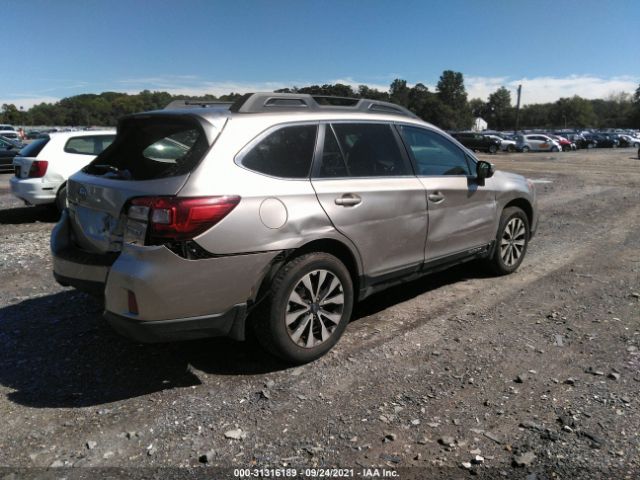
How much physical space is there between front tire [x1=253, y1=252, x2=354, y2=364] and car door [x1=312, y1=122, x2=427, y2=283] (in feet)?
0.97

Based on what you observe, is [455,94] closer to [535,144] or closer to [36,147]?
[535,144]

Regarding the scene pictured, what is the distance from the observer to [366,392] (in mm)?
3229

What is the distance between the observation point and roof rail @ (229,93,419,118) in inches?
138

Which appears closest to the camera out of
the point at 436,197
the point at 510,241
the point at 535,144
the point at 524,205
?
the point at 436,197

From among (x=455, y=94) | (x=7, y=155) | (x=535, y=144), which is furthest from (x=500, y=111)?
(x=7, y=155)

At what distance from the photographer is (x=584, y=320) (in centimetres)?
439

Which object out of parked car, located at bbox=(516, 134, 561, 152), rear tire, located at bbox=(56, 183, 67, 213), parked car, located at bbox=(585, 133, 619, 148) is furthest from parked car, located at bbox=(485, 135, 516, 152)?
rear tire, located at bbox=(56, 183, 67, 213)

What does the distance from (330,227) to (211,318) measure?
101 centimetres

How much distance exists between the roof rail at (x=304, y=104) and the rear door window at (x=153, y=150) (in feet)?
1.24

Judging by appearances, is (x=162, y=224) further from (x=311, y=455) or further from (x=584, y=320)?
(x=584, y=320)

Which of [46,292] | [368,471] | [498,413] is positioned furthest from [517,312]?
[46,292]

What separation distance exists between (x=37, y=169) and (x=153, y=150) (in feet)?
21.0

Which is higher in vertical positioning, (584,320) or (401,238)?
(401,238)

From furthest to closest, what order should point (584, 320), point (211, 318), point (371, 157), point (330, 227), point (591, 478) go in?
1. point (584, 320)
2. point (371, 157)
3. point (330, 227)
4. point (211, 318)
5. point (591, 478)
